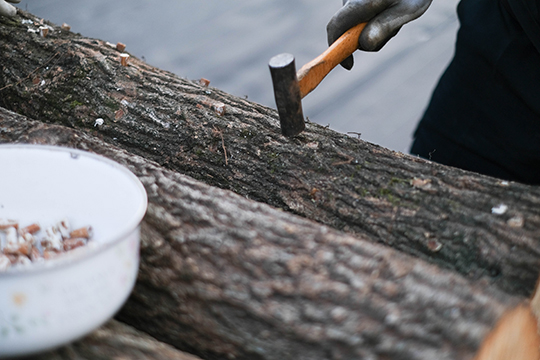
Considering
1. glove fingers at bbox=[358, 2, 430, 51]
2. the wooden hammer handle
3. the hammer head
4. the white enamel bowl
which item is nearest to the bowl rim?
the white enamel bowl

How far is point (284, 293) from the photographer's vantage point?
0.88 metres

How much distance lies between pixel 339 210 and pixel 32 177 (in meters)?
0.91

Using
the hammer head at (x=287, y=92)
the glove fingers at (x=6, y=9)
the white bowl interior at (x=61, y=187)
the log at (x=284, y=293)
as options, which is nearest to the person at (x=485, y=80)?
the hammer head at (x=287, y=92)

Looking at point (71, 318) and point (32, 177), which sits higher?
point (32, 177)

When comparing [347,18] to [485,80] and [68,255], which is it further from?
[68,255]

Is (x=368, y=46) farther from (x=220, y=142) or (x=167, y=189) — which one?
(x=167, y=189)

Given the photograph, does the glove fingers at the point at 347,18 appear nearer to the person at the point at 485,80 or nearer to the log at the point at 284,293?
the person at the point at 485,80

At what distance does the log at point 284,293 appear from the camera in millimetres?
803

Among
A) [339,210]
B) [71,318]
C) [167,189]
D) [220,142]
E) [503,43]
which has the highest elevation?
[503,43]

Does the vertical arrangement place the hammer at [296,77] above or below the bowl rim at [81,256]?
above

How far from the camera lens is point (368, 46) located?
62.0 inches

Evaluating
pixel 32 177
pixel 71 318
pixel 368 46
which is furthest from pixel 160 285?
pixel 368 46

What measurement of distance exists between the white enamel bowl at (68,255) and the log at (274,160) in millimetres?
522

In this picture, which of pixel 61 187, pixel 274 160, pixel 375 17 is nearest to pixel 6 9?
pixel 61 187
